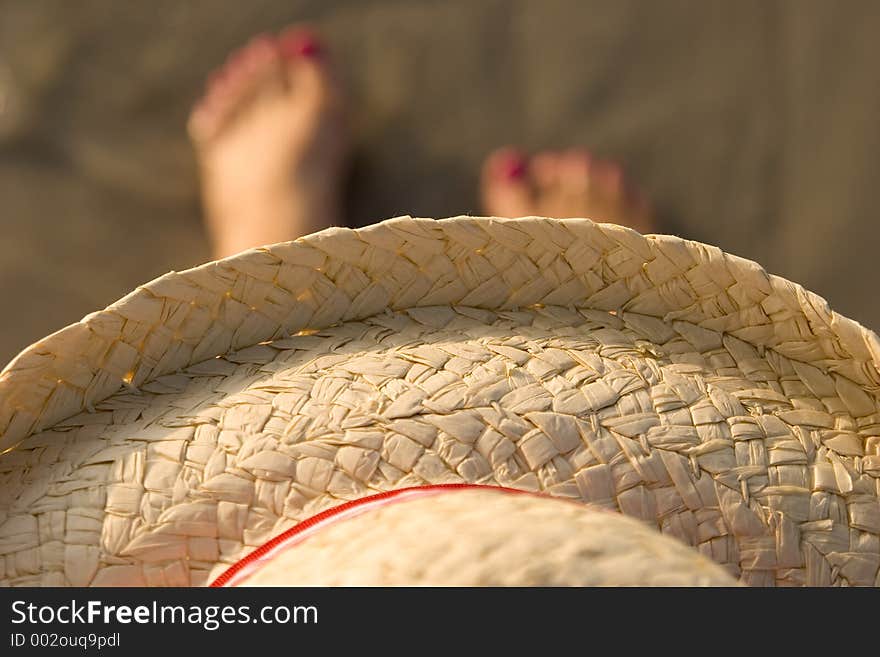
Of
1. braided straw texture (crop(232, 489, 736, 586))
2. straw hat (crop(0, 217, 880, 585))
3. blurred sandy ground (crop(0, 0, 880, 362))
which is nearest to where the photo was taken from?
braided straw texture (crop(232, 489, 736, 586))

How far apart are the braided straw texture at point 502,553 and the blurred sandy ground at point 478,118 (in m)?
0.95

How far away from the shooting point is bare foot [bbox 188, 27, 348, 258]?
142 cm

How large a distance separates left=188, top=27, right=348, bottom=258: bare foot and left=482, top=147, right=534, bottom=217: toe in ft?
0.70

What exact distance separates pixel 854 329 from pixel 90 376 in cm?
54

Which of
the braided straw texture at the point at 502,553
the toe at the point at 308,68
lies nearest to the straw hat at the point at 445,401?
the braided straw texture at the point at 502,553

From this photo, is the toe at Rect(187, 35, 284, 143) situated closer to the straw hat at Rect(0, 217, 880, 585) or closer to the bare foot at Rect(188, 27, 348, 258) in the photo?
the bare foot at Rect(188, 27, 348, 258)

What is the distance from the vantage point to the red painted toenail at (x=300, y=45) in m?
1.47

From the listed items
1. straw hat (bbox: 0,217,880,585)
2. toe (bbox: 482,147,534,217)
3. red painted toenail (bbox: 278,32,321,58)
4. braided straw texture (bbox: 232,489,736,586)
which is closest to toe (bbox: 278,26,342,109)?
red painted toenail (bbox: 278,32,321,58)

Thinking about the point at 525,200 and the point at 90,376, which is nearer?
the point at 90,376

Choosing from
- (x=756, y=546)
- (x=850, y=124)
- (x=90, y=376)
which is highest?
(x=850, y=124)

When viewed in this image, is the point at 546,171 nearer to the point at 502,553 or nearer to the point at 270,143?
the point at 270,143

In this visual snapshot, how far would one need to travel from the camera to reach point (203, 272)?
731mm

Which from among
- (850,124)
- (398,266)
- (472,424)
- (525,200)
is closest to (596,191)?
(525,200)
